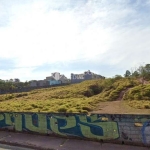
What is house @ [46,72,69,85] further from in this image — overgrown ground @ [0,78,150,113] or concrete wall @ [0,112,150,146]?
concrete wall @ [0,112,150,146]

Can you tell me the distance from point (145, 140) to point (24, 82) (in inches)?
3839

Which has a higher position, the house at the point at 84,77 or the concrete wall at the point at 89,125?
the house at the point at 84,77

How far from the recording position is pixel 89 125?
919 cm

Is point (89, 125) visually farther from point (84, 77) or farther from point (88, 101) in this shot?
point (84, 77)

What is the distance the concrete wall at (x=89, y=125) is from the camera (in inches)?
319

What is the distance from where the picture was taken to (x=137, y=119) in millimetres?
8109

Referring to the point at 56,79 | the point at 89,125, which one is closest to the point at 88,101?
the point at 89,125

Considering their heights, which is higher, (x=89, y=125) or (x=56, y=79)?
(x=56, y=79)

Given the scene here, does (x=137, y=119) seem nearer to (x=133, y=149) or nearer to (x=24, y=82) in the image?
(x=133, y=149)

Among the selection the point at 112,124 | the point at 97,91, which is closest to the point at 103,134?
the point at 112,124

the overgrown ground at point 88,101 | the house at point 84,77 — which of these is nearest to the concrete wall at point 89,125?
the overgrown ground at point 88,101

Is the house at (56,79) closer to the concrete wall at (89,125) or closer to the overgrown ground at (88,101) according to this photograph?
the overgrown ground at (88,101)

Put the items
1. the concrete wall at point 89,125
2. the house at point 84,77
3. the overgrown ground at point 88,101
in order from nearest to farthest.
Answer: the concrete wall at point 89,125 < the overgrown ground at point 88,101 < the house at point 84,77

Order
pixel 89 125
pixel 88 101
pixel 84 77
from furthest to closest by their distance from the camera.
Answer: pixel 84 77
pixel 88 101
pixel 89 125
